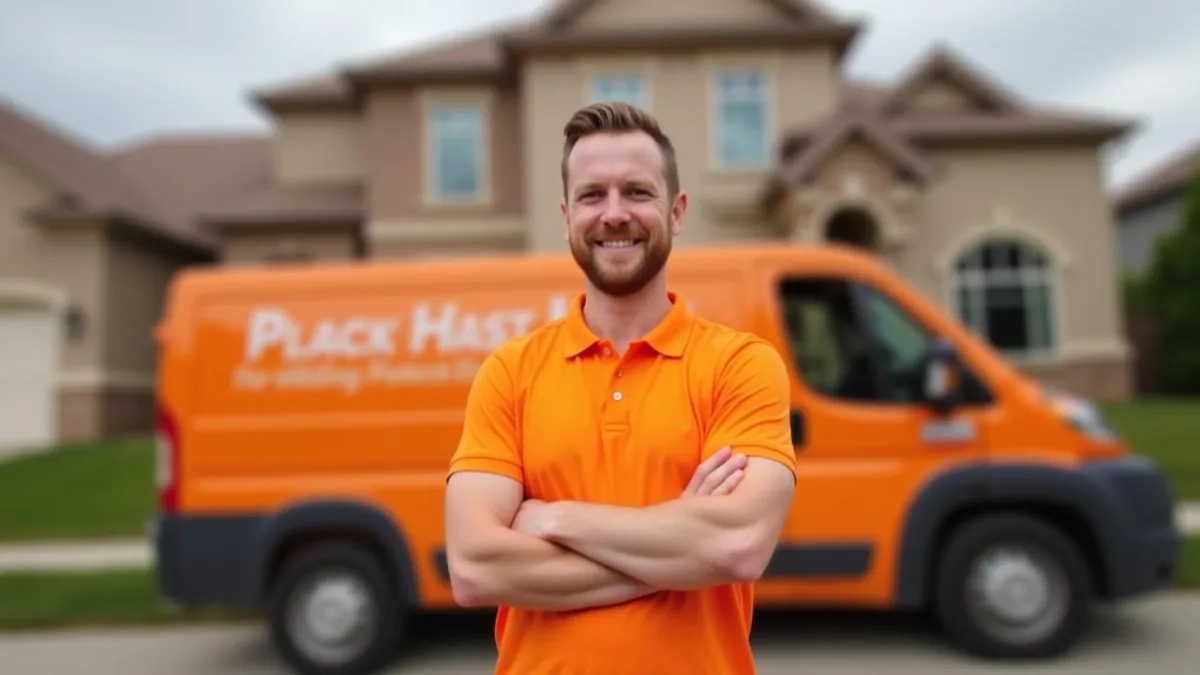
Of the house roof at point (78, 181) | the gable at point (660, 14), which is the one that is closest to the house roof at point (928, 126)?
the gable at point (660, 14)

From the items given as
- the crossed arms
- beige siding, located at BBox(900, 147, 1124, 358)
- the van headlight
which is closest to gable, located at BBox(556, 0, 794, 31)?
beige siding, located at BBox(900, 147, 1124, 358)

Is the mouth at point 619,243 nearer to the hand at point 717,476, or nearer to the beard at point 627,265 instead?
the beard at point 627,265

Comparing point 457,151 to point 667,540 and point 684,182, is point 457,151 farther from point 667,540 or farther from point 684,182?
point 667,540

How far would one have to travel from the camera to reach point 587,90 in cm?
1859

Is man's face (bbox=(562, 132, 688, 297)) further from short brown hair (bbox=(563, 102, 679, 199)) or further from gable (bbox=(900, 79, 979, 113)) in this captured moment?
gable (bbox=(900, 79, 979, 113))

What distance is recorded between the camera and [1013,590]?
5312mm

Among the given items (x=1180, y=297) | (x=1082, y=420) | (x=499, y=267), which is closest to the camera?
(x=1082, y=420)

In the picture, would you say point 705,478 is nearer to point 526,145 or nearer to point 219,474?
point 219,474

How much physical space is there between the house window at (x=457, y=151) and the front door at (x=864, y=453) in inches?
599

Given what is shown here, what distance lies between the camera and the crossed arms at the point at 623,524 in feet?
5.86

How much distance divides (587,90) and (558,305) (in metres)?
13.9

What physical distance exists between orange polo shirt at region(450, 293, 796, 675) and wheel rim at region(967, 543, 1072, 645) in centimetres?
387

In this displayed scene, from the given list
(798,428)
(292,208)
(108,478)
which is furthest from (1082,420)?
(292,208)

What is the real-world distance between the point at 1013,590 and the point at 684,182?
44.8ft
